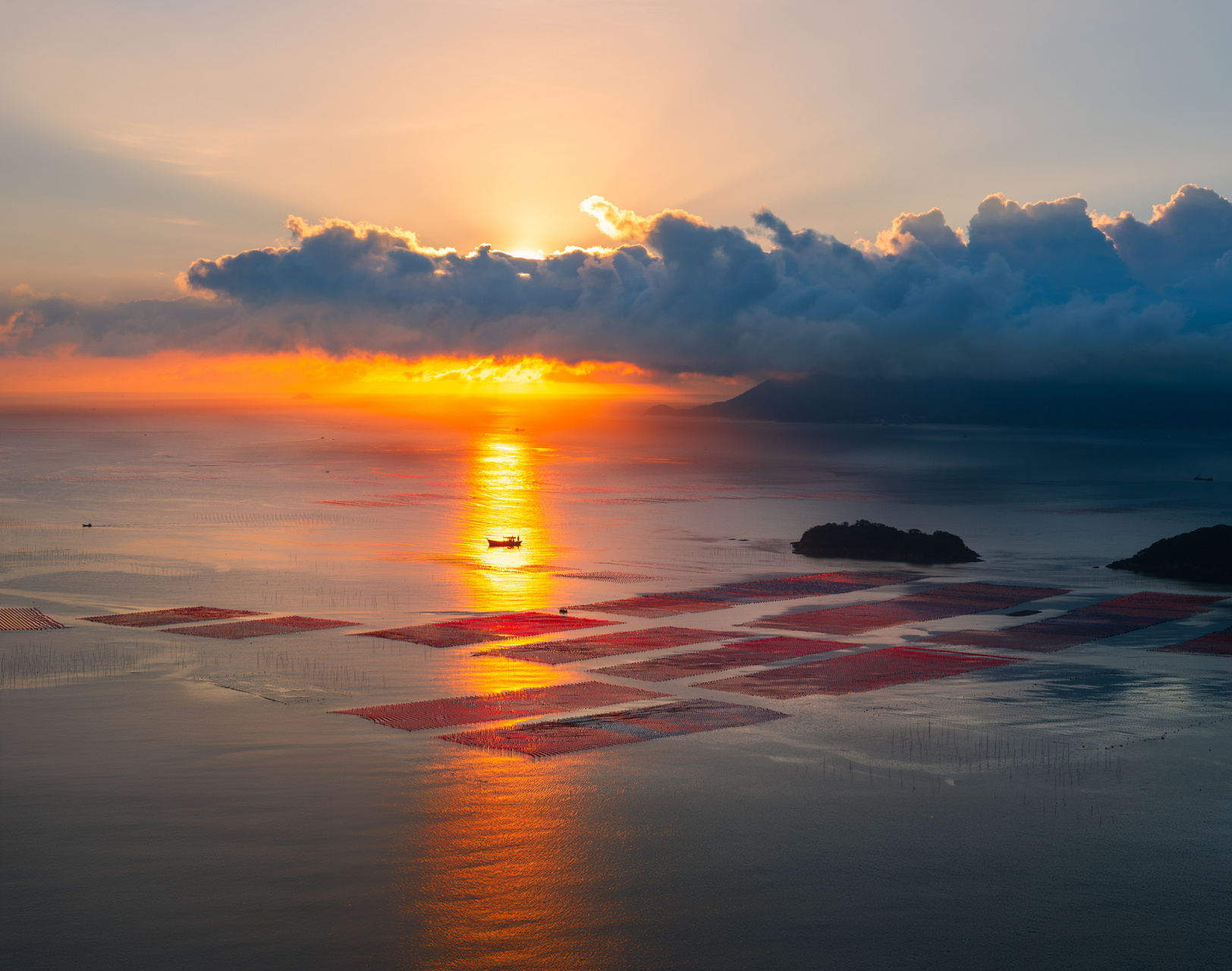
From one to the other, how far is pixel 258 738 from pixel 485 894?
64.9ft

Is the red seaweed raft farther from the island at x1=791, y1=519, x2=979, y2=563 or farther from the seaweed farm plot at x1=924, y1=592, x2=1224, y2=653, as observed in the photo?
the island at x1=791, y1=519, x2=979, y2=563

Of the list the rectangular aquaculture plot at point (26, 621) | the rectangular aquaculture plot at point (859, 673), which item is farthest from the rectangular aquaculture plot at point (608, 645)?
the rectangular aquaculture plot at point (26, 621)

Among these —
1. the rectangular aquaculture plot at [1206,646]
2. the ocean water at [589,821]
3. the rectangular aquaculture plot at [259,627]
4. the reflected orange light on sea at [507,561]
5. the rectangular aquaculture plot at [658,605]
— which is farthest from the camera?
the reflected orange light on sea at [507,561]

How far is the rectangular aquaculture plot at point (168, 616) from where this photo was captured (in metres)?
78.1

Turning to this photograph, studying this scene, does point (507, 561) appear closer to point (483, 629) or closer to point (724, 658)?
point (483, 629)

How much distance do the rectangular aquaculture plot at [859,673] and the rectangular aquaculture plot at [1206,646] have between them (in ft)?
43.4

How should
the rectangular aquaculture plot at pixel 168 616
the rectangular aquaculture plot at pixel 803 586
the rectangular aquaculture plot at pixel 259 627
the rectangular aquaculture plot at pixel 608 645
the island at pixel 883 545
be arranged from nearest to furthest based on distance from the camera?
the rectangular aquaculture plot at pixel 608 645 → the rectangular aquaculture plot at pixel 259 627 → the rectangular aquaculture plot at pixel 168 616 → the rectangular aquaculture plot at pixel 803 586 → the island at pixel 883 545

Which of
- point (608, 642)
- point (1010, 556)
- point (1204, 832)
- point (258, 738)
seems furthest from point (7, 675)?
point (1010, 556)

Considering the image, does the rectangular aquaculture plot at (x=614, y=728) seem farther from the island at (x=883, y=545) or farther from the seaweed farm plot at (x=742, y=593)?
the island at (x=883, y=545)

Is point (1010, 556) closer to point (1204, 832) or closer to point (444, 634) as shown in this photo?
point (444, 634)

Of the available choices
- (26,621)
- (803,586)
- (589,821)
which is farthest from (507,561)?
(589,821)

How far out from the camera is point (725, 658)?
6825 cm

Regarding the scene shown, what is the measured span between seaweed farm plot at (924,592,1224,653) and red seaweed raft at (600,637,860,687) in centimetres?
989

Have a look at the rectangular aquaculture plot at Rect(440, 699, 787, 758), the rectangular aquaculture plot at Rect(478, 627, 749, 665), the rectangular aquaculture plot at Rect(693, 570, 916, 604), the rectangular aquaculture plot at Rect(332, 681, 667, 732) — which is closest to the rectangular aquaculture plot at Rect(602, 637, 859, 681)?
the rectangular aquaculture plot at Rect(478, 627, 749, 665)
